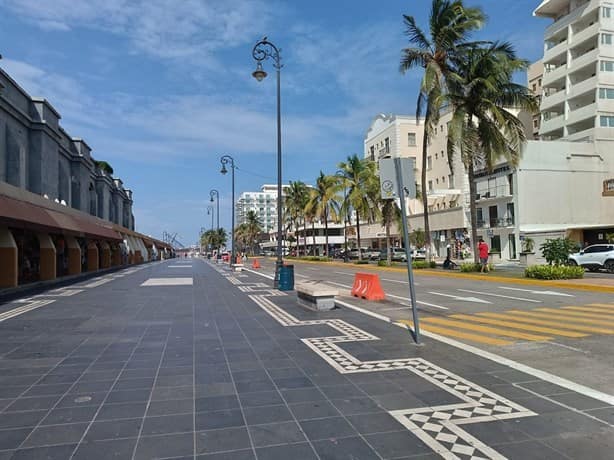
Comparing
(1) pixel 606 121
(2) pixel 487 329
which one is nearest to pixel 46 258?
(2) pixel 487 329

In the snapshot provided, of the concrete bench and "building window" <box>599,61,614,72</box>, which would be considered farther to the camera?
"building window" <box>599,61,614,72</box>

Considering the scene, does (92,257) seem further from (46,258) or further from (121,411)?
(121,411)

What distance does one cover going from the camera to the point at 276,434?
4125 millimetres

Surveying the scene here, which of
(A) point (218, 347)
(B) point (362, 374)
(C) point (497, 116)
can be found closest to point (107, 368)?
(A) point (218, 347)

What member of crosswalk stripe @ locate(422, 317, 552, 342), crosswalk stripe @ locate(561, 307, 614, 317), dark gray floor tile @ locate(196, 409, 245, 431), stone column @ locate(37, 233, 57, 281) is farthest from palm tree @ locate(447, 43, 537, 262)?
dark gray floor tile @ locate(196, 409, 245, 431)

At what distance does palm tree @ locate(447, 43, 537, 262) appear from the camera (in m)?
25.5

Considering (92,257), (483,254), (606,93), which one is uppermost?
(606,93)

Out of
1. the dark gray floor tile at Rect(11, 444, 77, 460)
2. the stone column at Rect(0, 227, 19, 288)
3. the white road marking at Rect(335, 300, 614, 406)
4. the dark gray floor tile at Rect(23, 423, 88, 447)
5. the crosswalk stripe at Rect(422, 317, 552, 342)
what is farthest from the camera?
the stone column at Rect(0, 227, 19, 288)

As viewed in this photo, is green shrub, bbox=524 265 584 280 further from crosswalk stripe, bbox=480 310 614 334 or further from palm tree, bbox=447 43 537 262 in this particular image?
crosswalk stripe, bbox=480 310 614 334

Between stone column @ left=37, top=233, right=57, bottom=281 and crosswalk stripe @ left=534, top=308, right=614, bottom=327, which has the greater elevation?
stone column @ left=37, top=233, right=57, bottom=281

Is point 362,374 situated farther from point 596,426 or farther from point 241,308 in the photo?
point 241,308

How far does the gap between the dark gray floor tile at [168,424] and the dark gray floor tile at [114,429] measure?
0.28ft

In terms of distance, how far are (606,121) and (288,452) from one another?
57214 mm

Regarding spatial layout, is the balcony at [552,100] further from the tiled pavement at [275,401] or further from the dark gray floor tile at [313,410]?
the dark gray floor tile at [313,410]
